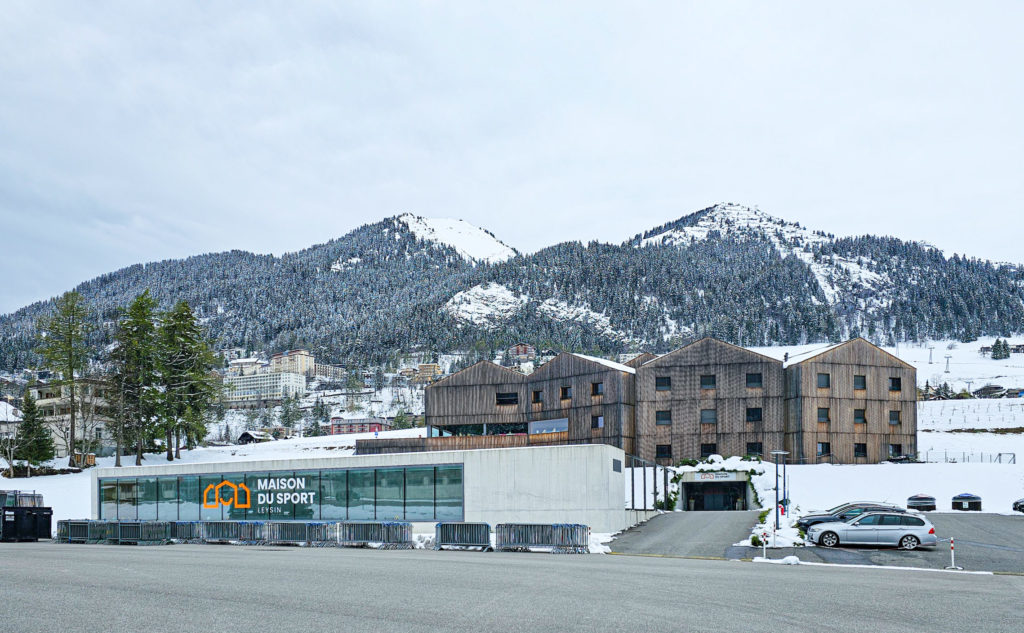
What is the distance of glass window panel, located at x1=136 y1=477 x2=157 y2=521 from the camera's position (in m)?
48.7

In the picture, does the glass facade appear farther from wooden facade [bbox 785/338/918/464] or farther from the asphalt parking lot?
wooden facade [bbox 785/338/918/464]

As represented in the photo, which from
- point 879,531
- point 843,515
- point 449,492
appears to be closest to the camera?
point 879,531

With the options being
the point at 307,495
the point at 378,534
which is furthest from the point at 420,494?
the point at 378,534

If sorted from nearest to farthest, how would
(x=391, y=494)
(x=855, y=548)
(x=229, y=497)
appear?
(x=855, y=548), (x=391, y=494), (x=229, y=497)

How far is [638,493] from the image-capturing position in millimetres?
67688

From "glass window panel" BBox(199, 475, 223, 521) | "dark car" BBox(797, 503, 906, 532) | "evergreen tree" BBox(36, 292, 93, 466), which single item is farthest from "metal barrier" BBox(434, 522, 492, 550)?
"evergreen tree" BBox(36, 292, 93, 466)

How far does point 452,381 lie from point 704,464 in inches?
1034

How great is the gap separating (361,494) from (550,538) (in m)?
13.4

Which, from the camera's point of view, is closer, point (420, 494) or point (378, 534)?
point (378, 534)

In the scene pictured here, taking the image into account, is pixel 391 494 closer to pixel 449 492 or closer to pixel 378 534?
pixel 449 492

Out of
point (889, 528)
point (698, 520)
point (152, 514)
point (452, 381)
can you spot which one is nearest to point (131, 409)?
point (452, 381)

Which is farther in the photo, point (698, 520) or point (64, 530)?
point (698, 520)

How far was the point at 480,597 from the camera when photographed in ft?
59.6

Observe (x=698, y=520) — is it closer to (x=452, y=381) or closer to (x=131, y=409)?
(x=452, y=381)
